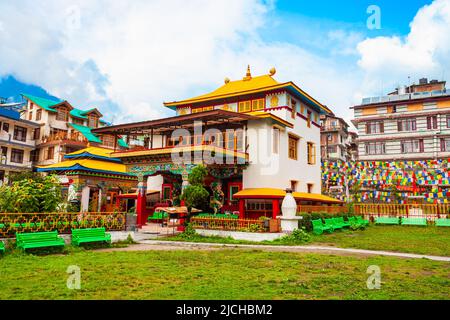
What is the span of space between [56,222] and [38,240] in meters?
1.79

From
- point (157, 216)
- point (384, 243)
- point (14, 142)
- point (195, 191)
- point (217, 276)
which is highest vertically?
point (14, 142)

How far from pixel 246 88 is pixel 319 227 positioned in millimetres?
13144

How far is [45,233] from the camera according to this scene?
42.1ft

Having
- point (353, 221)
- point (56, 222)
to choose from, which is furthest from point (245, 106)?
point (56, 222)

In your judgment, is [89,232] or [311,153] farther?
[311,153]

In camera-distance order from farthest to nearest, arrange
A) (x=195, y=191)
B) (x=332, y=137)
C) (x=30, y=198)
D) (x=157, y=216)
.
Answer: (x=332, y=137) < (x=157, y=216) < (x=195, y=191) < (x=30, y=198)

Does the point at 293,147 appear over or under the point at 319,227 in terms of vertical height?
over

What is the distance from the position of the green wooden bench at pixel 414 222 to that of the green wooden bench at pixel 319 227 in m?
8.58

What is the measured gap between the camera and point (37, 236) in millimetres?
12492

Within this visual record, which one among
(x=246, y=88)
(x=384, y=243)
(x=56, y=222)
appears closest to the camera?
(x=56, y=222)

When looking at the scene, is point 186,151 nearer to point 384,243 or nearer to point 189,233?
point 189,233

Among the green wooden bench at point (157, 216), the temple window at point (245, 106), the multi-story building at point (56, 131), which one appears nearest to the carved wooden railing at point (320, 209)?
the temple window at point (245, 106)

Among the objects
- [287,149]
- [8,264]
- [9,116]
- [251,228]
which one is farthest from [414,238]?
[9,116]

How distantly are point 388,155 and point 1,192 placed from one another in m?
43.9
